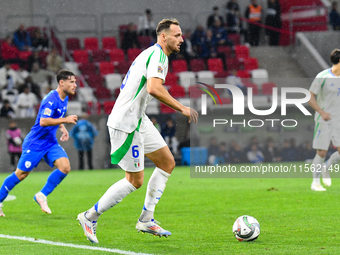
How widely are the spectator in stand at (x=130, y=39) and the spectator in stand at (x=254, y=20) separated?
16.9ft

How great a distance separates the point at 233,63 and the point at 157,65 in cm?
1625

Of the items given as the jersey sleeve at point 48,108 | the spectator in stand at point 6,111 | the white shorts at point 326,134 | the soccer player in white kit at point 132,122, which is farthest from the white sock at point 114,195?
the spectator in stand at point 6,111

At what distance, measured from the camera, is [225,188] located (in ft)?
34.4

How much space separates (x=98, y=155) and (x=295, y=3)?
12672mm

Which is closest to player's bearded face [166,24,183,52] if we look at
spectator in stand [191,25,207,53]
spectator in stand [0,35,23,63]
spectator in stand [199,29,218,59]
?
spectator in stand [0,35,23,63]

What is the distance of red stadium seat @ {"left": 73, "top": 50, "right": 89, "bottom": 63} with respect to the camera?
19.8 m

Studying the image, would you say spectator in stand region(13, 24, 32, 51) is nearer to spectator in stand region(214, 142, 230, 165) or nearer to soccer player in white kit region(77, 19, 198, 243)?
spectator in stand region(214, 142, 230, 165)

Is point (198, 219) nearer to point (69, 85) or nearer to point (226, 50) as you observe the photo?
point (69, 85)

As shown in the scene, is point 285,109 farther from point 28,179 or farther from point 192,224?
point 192,224

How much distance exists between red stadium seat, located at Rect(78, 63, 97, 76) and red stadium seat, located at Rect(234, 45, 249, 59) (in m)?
5.89

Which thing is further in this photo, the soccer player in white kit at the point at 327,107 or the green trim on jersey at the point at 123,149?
the soccer player in white kit at the point at 327,107

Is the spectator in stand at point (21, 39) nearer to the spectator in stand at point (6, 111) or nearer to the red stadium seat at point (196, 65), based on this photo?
the spectator in stand at point (6, 111)

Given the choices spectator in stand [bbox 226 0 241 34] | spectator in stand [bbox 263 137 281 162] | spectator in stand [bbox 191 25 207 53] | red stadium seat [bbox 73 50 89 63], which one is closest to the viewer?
spectator in stand [bbox 263 137 281 162]

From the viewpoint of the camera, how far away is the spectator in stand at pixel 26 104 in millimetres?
16172
